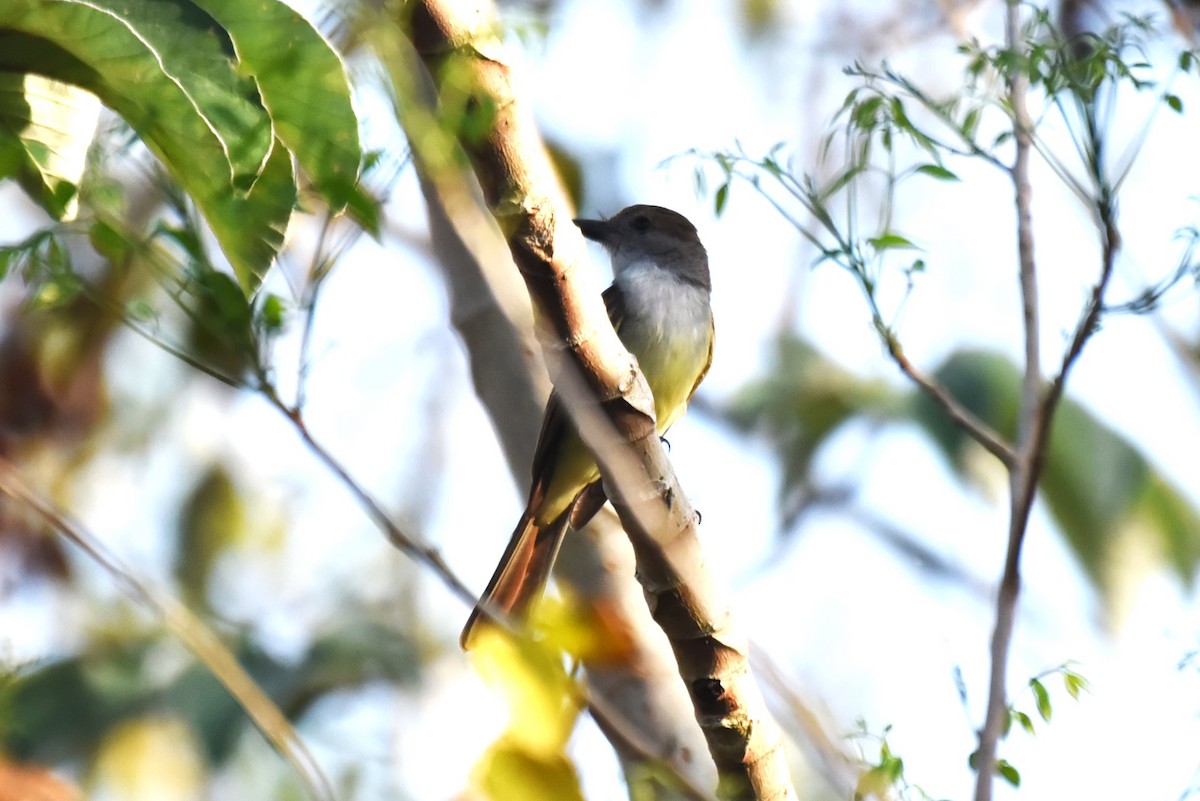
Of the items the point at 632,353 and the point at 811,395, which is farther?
the point at 811,395

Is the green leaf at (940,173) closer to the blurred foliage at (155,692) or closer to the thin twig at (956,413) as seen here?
the thin twig at (956,413)

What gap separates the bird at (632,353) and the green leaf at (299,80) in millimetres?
1452

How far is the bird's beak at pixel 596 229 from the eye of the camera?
16.2ft

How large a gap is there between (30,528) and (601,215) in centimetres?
238

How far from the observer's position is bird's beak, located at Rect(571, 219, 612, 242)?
4.94 m

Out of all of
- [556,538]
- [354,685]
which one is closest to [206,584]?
[354,685]

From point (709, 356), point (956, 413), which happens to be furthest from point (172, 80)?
point (709, 356)

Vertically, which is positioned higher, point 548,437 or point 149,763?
point 548,437

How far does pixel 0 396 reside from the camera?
4.64 m

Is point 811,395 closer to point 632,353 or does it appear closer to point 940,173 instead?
point 632,353

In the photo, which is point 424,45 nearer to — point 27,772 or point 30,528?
point 27,772

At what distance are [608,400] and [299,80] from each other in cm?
71

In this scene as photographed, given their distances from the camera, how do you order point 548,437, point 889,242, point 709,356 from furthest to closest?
point 709,356 → point 548,437 → point 889,242

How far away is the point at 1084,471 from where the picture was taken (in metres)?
4.07
